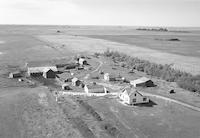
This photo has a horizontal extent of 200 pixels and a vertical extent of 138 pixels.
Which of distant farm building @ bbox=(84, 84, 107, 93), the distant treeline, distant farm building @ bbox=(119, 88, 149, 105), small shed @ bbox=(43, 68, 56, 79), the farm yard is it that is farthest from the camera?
small shed @ bbox=(43, 68, 56, 79)

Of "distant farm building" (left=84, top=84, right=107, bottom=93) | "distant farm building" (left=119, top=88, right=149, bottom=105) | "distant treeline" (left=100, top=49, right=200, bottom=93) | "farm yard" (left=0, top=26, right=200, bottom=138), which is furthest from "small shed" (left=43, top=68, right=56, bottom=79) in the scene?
"distant treeline" (left=100, top=49, right=200, bottom=93)

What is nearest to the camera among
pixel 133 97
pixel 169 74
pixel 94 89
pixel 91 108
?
pixel 91 108

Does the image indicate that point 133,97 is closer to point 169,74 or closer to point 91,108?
point 91,108

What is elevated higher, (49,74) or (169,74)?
(169,74)

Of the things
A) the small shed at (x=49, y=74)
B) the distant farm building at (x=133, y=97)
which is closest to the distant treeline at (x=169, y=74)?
the distant farm building at (x=133, y=97)

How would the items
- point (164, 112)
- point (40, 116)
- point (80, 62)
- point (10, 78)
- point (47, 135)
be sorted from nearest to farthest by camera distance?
point (47, 135) → point (40, 116) → point (164, 112) → point (10, 78) → point (80, 62)

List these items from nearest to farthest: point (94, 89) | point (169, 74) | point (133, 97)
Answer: point (133, 97) → point (94, 89) → point (169, 74)

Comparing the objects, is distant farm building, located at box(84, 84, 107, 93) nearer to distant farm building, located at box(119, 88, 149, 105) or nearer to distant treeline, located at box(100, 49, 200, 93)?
distant farm building, located at box(119, 88, 149, 105)

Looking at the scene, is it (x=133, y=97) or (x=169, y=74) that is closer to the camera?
(x=133, y=97)

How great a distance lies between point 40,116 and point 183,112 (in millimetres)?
24194

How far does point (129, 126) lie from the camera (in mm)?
35125

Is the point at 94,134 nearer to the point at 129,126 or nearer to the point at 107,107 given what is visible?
the point at 129,126

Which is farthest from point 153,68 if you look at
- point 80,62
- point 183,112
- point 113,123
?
point 113,123

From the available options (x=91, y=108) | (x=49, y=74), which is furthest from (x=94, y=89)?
(x=49, y=74)
